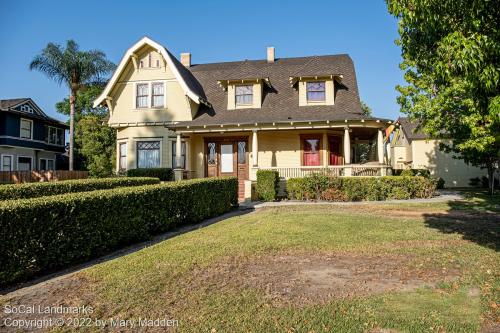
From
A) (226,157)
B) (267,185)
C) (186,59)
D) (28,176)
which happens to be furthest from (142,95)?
(28,176)

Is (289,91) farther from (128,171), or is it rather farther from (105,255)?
(105,255)

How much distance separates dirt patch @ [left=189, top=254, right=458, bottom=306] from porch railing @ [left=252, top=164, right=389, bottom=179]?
10.9 meters

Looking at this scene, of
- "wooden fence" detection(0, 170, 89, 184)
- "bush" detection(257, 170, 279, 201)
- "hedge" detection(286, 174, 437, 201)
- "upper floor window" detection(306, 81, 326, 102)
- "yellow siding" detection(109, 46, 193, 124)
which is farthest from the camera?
"wooden fence" detection(0, 170, 89, 184)

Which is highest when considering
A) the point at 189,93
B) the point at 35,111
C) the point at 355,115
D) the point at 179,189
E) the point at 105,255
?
the point at 35,111

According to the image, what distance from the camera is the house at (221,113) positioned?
19453mm

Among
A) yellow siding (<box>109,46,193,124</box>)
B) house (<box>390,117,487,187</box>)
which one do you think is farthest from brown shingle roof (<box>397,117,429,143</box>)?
yellow siding (<box>109,46,193,124</box>)

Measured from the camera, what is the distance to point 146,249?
743cm

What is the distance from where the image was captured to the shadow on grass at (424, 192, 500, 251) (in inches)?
321

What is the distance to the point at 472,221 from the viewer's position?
413 inches

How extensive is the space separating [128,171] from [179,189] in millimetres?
10848

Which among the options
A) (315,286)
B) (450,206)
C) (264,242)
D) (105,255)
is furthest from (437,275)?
(450,206)

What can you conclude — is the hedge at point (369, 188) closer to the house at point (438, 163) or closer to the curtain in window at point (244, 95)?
the curtain in window at point (244, 95)

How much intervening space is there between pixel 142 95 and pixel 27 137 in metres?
19.5

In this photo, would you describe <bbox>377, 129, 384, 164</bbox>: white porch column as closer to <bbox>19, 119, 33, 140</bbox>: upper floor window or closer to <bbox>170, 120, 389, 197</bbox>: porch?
<bbox>170, 120, 389, 197</bbox>: porch
